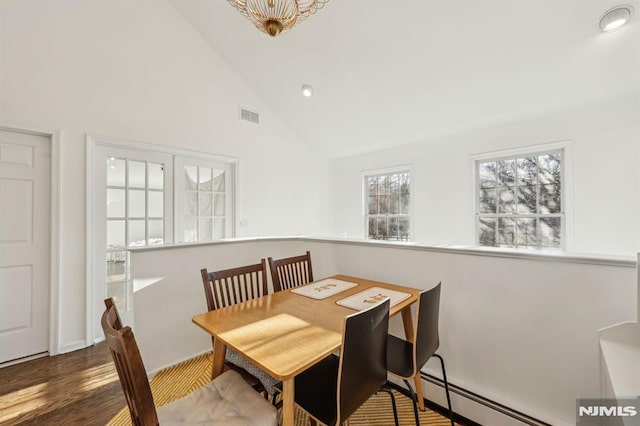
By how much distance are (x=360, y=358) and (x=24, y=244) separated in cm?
311

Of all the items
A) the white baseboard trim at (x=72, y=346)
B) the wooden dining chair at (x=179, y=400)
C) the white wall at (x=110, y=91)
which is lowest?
the white baseboard trim at (x=72, y=346)

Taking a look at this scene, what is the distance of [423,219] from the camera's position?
3797 millimetres

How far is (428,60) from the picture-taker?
8.65 feet

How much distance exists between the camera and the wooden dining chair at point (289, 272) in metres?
1.95

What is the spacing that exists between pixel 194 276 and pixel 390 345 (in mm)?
1670

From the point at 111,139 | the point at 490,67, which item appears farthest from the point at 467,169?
the point at 111,139

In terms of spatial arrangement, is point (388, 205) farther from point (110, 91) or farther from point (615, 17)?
point (110, 91)

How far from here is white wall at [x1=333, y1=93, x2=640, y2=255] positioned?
244 cm

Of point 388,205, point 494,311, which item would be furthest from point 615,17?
point 388,205

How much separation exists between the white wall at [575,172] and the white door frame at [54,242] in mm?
3988

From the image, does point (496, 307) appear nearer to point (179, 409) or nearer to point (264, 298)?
point (264, 298)

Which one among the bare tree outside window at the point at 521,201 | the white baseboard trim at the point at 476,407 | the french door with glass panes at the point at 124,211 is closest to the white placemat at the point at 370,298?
the white baseboard trim at the point at 476,407

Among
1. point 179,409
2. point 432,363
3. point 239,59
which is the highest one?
point 239,59

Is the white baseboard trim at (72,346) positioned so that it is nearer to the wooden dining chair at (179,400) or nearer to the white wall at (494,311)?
the white wall at (494,311)
